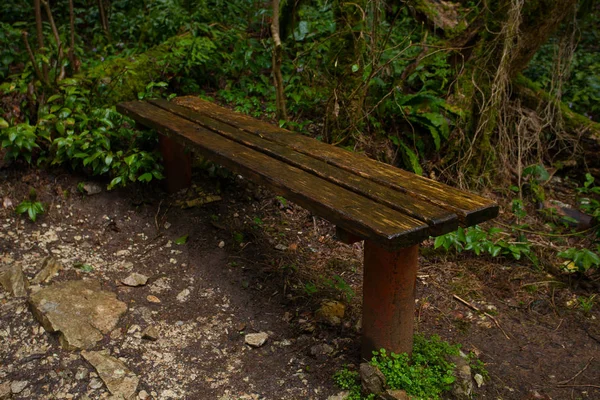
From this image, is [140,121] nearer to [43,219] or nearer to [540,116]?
[43,219]

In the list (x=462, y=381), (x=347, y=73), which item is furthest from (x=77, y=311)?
(x=347, y=73)

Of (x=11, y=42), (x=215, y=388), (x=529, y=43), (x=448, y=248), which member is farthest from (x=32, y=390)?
(x=529, y=43)

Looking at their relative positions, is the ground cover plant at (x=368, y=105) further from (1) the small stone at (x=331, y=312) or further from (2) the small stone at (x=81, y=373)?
(2) the small stone at (x=81, y=373)

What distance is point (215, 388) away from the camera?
103 inches

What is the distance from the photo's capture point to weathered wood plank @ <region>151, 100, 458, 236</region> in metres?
2.25

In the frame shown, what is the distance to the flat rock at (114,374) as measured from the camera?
2.54m

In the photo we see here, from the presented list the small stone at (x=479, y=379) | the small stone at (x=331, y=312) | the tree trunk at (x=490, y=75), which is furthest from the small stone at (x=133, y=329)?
the tree trunk at (x=490, y=75)

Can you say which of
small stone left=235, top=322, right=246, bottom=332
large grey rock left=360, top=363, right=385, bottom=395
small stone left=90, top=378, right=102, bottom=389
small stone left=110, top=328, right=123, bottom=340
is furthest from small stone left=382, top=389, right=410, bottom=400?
small stone left=110, top=328, right=123, bottom=340

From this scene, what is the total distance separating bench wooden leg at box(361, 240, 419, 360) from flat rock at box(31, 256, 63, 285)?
185 cm

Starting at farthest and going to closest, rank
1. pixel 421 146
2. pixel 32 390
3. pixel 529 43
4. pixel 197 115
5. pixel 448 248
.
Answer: pixel 529 43 < pixel 421 146 < pixel 197 115 < pixel 448 248 < pixel 32 390

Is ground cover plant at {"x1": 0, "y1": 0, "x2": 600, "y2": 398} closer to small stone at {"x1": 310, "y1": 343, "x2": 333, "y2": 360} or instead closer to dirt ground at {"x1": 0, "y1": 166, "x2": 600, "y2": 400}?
dirt ground at {"x1": 0, "y1": 166, "x2": 600, "y2": 400}

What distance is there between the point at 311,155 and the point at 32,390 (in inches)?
67.5

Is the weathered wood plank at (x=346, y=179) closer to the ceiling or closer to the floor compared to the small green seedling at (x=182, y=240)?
closer to the ceiling

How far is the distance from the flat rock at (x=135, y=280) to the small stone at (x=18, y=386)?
0.85 m
